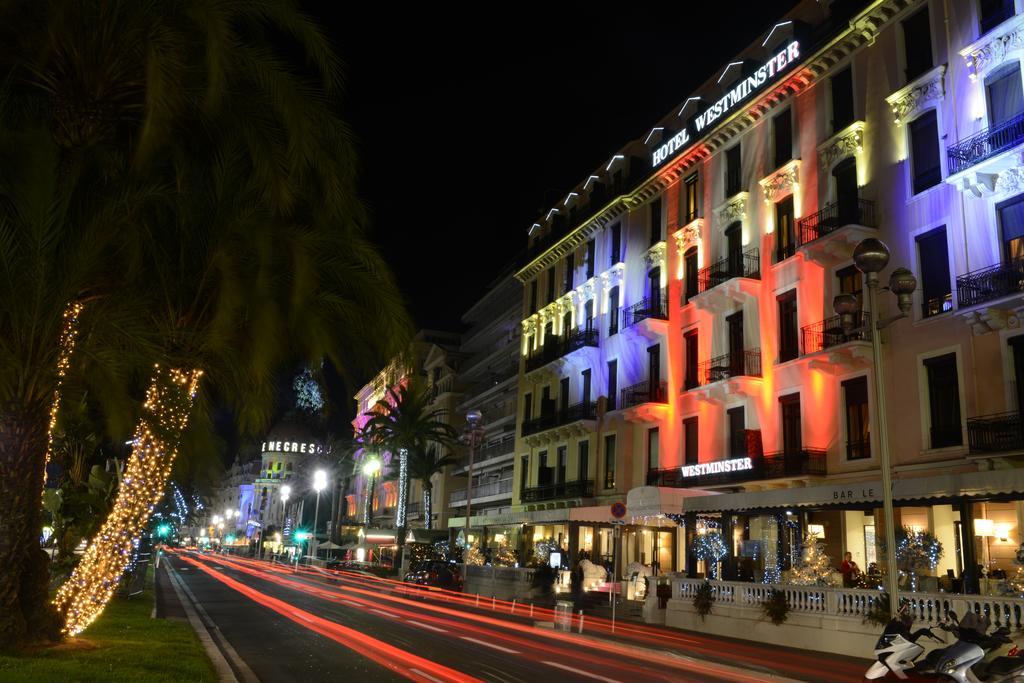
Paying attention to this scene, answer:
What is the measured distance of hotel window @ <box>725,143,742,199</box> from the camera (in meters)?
32.6

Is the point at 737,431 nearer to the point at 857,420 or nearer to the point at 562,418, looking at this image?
the point at 857,420

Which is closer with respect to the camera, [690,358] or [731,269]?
[731,269]

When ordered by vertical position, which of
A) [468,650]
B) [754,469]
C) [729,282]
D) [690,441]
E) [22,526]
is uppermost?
[729,282]

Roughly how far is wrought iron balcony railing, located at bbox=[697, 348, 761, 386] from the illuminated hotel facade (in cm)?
8

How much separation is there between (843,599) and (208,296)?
15148 mm

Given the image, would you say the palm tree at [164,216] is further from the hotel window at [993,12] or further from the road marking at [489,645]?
the hotel window at [993,12]

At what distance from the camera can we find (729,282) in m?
30.6

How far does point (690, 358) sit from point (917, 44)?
577 inches

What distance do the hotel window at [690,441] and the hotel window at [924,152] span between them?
13.2 m

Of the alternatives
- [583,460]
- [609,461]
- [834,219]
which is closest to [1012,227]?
[834,219]

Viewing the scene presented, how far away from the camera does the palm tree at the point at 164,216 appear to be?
35.1 feet

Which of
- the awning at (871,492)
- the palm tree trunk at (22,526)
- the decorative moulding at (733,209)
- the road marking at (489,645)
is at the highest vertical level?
the decorative moulding at (733,209)

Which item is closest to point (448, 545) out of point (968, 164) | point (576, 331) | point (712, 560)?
point (576, 331)

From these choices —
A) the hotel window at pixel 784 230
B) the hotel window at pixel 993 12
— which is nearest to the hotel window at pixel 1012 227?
the hotel window at pixel 993 12
